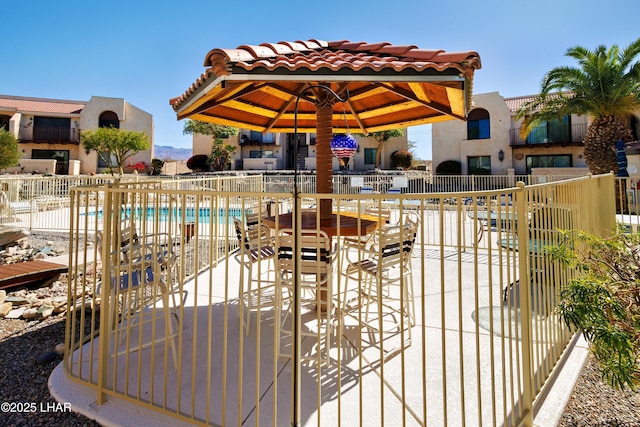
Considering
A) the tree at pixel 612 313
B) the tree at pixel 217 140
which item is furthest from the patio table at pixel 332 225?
the tree at pixel 217 140

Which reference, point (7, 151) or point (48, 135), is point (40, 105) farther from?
point (7, 151)

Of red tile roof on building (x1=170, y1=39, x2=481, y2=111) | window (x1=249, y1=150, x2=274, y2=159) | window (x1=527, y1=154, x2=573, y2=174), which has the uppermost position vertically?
window (x1=249, y1=150, x2=274, y2=159)

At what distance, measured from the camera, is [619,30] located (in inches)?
570

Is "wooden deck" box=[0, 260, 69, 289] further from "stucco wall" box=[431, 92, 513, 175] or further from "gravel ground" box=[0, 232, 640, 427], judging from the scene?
"stucco wall" box=[431, 92, 513, 175]

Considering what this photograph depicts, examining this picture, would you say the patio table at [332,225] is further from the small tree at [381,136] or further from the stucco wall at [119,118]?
the stucco wall at [119,118]

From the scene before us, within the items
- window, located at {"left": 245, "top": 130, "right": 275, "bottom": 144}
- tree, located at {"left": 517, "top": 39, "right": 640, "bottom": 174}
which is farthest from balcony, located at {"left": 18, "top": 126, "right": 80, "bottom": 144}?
tree, located at {"left": 517, "top": 39, "right": 640, "bottom": 174}

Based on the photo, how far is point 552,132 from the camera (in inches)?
943

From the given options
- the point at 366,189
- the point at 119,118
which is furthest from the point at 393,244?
the point at 119,118

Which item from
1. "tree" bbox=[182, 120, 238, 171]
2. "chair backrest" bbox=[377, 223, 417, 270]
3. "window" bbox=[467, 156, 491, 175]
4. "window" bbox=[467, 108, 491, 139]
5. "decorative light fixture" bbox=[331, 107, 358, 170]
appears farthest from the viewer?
"tree" bbox=[182, 120, 238, 171]

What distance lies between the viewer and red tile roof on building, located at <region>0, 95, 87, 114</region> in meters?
28.8

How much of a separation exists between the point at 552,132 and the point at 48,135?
41.5 metres

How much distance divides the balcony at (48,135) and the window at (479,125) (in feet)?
111

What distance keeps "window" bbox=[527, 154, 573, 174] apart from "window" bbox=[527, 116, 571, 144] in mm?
1146

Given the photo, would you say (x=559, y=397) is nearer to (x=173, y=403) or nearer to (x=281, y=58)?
(x=173, y=403)
